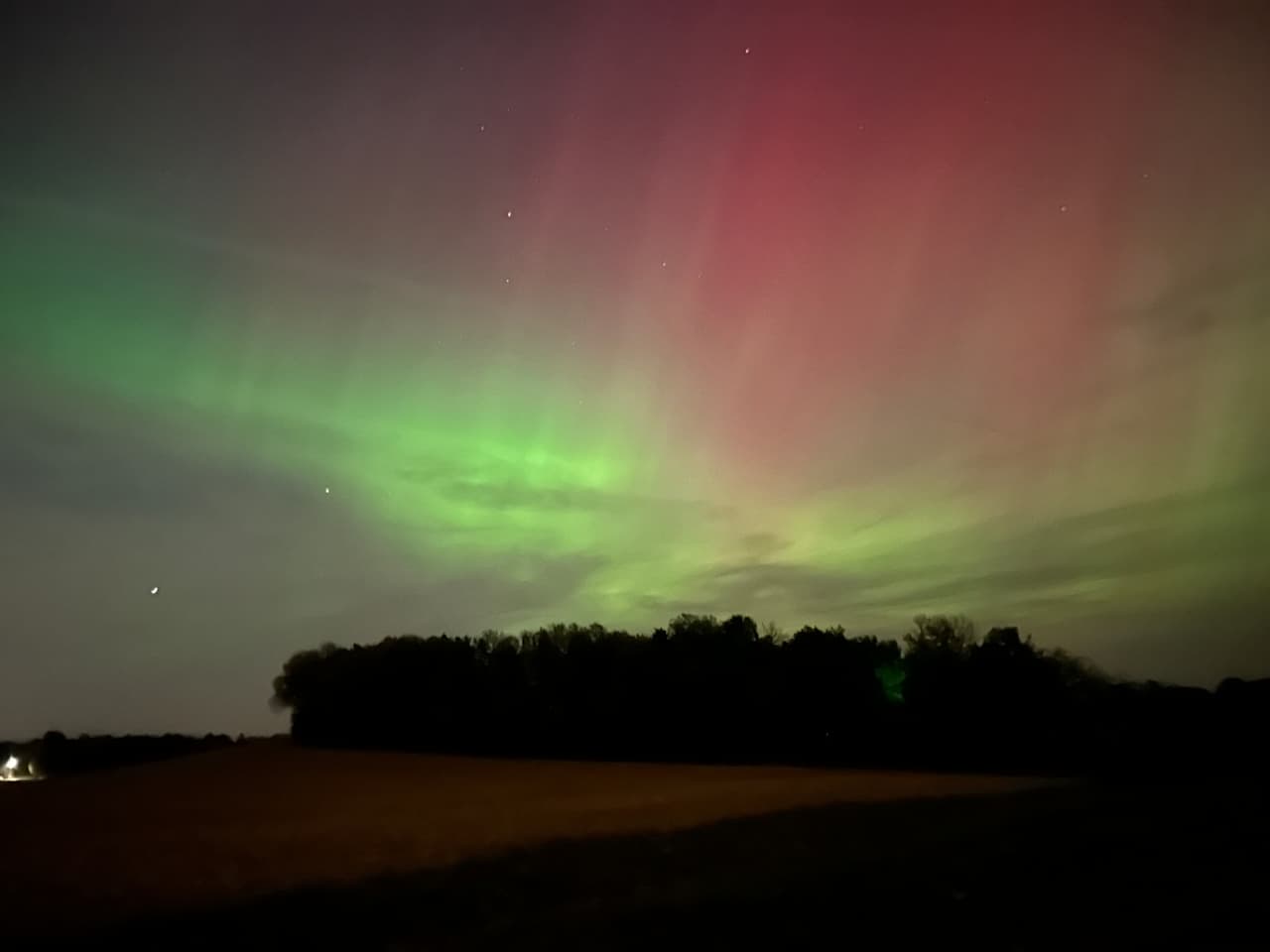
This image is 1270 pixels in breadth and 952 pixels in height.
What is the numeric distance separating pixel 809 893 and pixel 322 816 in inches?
514

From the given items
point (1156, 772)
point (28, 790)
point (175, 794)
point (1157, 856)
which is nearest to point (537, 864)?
point (1157, 856)

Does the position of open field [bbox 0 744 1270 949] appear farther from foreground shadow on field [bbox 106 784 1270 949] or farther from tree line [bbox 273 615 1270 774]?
tree line [bbox 273 615 1270 774]

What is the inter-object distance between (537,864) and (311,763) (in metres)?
28.2

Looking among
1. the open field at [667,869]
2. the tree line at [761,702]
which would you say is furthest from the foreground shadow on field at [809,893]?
the tree line at [761,702]

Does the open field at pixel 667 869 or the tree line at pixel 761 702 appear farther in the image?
the tree line at pixel 761 702

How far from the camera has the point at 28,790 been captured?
32344mm

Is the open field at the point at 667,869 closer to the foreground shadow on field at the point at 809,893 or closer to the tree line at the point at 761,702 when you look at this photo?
the foreground shadow on field at the point at 809,893

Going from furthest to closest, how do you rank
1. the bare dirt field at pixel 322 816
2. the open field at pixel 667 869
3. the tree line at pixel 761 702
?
1. the tree line at pixel 761 702
2. the bare dirt field at pixel 322 816
3. the open field at pixel 667 869

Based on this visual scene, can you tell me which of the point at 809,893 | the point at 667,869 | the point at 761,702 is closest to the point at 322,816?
the point at 667,869

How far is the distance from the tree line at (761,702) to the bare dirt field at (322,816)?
5.28m

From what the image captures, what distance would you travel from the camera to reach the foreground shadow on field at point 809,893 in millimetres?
10750

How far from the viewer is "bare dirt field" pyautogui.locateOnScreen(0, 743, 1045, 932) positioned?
14305mm

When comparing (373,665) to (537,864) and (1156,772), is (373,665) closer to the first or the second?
(1156,772)

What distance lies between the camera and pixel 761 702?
4134 centimetres
